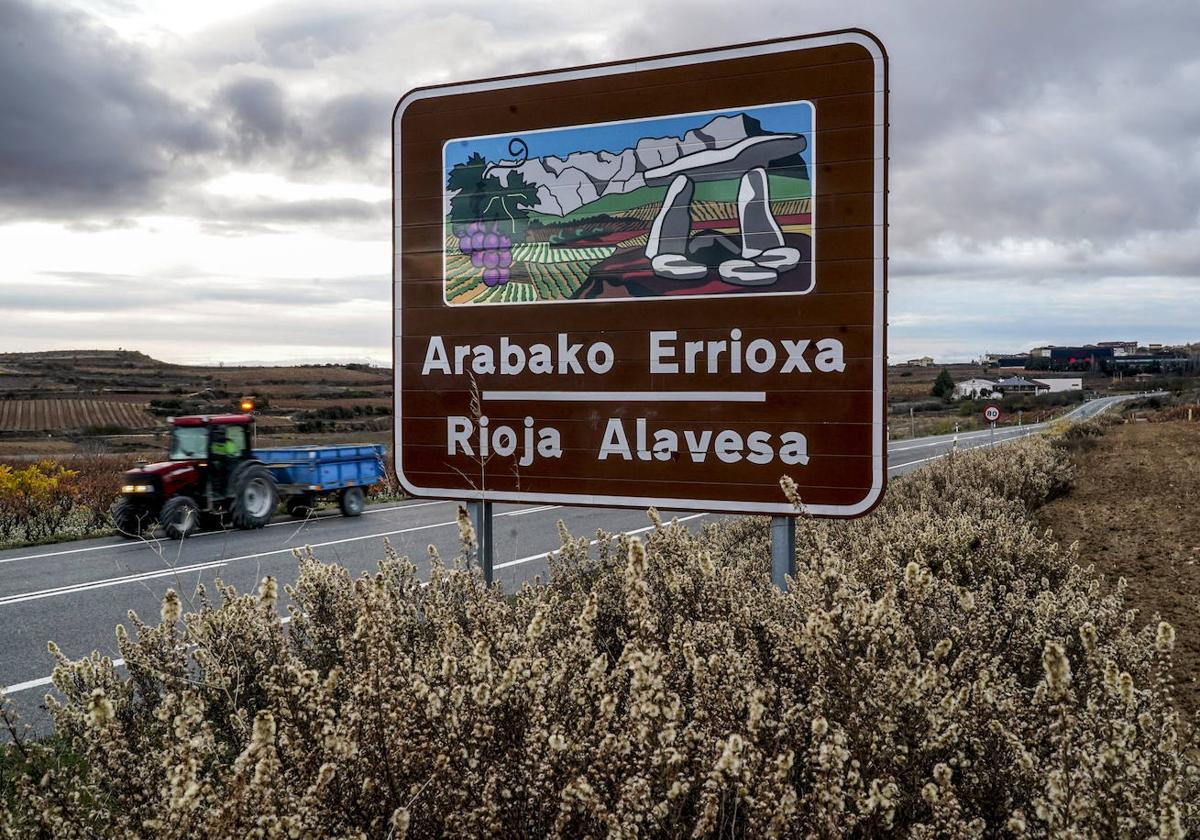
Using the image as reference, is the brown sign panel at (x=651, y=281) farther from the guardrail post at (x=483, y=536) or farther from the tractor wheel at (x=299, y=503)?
the tractor wheel at (x=299, y=503)

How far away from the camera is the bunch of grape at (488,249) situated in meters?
4.45

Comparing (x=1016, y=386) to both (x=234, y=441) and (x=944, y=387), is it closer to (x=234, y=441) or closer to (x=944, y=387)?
(x=944, y=387)

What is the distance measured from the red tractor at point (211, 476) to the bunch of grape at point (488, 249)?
989cm

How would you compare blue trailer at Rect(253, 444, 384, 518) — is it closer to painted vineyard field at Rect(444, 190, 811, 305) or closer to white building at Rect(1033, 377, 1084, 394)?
painted vineyard field at Rect(444, 190, 811, 305)

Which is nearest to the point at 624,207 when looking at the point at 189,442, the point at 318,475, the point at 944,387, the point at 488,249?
the point at 488,249

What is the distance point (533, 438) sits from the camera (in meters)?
4.39

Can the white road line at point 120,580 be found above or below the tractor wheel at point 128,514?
below

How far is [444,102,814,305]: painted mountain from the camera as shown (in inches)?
152

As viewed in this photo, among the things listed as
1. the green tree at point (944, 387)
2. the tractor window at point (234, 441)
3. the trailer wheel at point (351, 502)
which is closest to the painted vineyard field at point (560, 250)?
the tractor window at point (234, 441)

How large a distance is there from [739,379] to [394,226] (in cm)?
215

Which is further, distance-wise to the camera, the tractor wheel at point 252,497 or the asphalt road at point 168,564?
the tractor wheel at point 252,497

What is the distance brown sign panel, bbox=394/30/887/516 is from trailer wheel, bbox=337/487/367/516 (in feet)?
36.9

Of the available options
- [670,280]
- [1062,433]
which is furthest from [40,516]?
[1062,433]

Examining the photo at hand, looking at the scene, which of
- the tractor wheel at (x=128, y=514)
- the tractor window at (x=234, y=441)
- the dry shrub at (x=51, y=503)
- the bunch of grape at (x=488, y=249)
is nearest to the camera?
the bunch of grape at (x=488, y=249)
